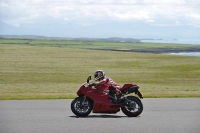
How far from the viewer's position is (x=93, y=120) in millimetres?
12039

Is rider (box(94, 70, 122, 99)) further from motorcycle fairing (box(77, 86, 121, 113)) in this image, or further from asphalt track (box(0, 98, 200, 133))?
asphalt track (box(0, 98, 200, 133))

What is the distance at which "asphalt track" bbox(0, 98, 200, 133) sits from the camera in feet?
34.5

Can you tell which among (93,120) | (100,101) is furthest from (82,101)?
(93,120)

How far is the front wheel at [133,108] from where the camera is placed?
41.8ft

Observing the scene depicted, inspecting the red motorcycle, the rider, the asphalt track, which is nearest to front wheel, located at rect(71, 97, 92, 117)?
the red motorcycle

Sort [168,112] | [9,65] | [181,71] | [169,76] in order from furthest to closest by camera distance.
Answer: [9,65], [181,71], [169,76], [168,112]

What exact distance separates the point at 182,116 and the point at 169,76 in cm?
2527

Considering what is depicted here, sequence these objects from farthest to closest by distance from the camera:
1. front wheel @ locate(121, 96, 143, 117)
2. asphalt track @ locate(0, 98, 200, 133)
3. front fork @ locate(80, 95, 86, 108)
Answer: front wheel @ locate(121, 96, 143, 117)
front fork @ locate(80, 95, 86, 108)
asphalt track @ locate(0, 98, 200, 133)

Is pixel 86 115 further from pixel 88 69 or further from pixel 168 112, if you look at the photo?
pixel 88 69

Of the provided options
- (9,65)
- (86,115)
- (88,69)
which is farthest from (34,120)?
(9,65)

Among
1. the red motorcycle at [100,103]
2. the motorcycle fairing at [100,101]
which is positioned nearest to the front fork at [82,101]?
the red motorcycle at [100,103]

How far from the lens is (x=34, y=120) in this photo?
38.6 feet

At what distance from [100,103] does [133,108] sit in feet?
3.30

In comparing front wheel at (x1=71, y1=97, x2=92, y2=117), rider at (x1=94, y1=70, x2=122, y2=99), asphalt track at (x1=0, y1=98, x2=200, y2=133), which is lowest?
asphalt track at (x1=0, y1=98, x2=200, y2=133)
